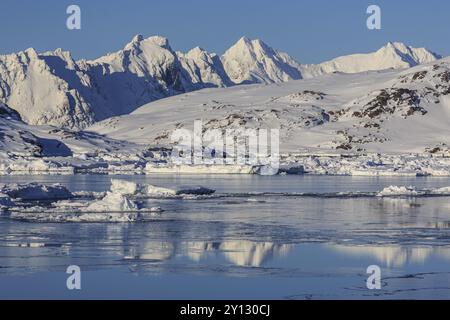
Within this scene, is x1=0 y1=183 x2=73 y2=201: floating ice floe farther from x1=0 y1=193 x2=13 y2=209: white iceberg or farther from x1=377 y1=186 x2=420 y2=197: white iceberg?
x1=377 y1=186 x2=420 y2=197: white iceberg

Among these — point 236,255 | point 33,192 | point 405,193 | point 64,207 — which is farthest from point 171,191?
point 236,255

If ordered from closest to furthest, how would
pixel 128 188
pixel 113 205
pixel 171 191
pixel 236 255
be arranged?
1. pixel 236 255
2. pixel 113 205
3. pixel 128 188
4. pixel 171 191

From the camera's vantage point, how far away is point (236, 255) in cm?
2672

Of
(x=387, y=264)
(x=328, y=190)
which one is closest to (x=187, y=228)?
(x=387, y=264)

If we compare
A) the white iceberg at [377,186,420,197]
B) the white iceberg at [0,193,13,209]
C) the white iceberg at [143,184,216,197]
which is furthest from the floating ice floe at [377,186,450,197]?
the white iceberg at [0,193,13,209]

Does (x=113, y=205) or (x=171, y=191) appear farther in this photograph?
(x=171, y=191)

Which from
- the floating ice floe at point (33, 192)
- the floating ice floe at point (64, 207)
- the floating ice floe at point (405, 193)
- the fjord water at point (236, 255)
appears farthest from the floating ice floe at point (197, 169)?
the fjord water at point (236, 255)

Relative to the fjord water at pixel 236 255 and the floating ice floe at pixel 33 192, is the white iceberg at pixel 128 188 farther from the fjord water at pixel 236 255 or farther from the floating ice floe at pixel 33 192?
the fjord water at pixel 236 255

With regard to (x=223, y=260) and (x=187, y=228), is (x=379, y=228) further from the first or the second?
(x=223, y=260)

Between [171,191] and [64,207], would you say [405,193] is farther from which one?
[64,207]

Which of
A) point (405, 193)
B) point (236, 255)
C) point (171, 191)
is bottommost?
point (236, 255)

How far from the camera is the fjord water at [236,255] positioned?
2119 centimetres

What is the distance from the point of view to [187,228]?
1329 inches

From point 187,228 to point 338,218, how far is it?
25.8 ft
